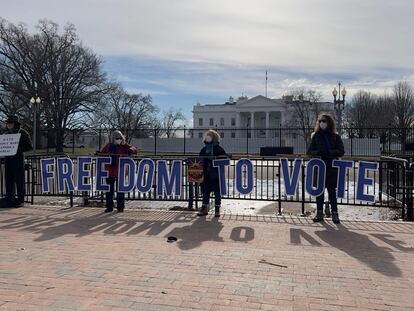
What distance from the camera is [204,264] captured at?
5.44 m

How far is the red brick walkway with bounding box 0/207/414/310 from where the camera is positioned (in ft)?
14.0

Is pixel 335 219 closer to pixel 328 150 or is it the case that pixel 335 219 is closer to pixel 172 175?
pixel 328 150

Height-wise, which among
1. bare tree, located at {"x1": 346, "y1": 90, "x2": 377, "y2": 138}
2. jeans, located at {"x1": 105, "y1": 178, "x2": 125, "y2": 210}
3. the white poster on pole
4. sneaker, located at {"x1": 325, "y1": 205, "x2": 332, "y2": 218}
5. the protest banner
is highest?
bare tree, located at {"x1": 346, "y1": 90, "x2": 377, "y2": 138}

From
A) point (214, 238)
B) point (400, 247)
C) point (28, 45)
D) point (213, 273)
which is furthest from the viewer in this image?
point (28, 45)

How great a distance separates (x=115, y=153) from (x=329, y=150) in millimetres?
4414

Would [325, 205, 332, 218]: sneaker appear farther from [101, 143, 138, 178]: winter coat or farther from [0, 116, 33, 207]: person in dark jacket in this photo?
[0, 116, 33, 207]: person in dark jacket

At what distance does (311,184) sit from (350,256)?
2865 millimetres

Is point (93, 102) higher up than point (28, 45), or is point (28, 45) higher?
point (28, 45)

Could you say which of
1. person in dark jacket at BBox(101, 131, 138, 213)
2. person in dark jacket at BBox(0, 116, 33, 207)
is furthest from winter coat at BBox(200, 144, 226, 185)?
person in dark jacket at BBox(0, 116, 33, 207)

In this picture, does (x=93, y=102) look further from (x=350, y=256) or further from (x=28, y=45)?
(x=350, y=256)

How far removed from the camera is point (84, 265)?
536 centimetres

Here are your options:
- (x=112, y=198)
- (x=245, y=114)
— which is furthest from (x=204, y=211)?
(x=245, y=114)

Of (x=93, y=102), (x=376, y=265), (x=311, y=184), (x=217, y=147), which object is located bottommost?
(x=376, y=265)

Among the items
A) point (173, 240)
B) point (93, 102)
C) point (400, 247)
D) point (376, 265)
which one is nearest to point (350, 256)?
point (376, 265)
